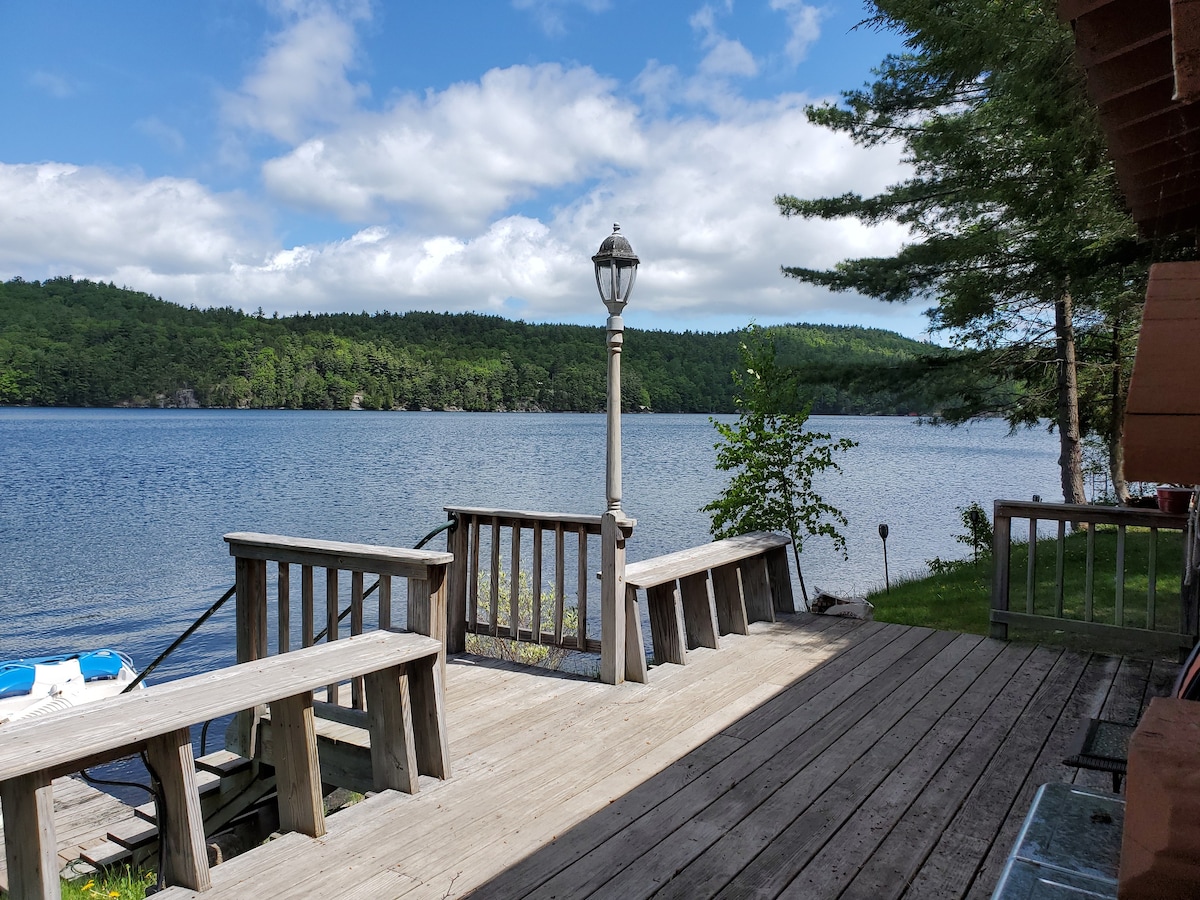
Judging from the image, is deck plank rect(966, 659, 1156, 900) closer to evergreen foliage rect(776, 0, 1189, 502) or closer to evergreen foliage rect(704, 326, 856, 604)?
evergreen foliage rect(776, 0, 1189, 502)

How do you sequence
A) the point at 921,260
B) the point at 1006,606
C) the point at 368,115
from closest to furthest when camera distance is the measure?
the point at 1006,606 < the point at 921,260 < the point at 368,115

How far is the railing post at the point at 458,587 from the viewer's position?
5086mm

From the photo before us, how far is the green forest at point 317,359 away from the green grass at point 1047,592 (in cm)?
4826

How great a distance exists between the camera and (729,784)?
10.4 ft

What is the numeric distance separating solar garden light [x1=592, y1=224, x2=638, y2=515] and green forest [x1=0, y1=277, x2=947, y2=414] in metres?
54.8

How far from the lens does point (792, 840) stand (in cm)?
275

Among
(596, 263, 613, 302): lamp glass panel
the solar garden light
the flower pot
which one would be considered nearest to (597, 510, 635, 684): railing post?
the solar garden light

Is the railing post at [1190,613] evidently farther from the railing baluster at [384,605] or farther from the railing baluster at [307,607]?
the railing baluster at [307,607]

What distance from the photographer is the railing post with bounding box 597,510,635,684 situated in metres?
4.29

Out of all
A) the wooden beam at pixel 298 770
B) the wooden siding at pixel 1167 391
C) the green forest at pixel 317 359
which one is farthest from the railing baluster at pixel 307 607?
the green forest at pixel 317 359

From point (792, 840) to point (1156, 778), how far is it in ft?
7.55

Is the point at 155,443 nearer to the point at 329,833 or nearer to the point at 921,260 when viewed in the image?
the point at 921,260

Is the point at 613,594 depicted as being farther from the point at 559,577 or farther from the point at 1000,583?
the point at 1000,583

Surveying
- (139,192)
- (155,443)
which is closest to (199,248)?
(139,192)
